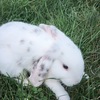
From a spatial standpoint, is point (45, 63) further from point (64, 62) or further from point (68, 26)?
point (68, 26)

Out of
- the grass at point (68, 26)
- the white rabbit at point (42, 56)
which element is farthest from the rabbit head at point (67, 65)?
the grass at point (68, 26)

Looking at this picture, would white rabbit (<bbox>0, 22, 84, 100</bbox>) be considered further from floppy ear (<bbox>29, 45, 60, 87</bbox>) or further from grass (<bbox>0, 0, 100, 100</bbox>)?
grass (<bbox>0, 0, 100, 100</bbox>)

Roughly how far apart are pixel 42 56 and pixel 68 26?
36.3 inches

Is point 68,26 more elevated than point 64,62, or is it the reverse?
point 64,62

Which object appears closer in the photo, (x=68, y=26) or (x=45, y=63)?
(x=45, y=63)

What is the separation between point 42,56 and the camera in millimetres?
2934

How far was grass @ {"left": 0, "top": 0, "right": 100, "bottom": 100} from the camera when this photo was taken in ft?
10.2

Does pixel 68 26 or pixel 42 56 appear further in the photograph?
pixel 68 26

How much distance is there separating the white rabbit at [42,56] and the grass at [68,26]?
0.36 feet

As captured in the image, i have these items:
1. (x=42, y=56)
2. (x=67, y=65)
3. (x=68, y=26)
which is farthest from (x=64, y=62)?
(x=68, y=26)

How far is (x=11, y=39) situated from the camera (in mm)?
2996

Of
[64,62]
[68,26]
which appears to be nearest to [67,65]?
[64,62]

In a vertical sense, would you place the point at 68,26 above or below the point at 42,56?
below

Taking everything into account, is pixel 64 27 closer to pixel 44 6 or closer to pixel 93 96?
pixel 44 6
